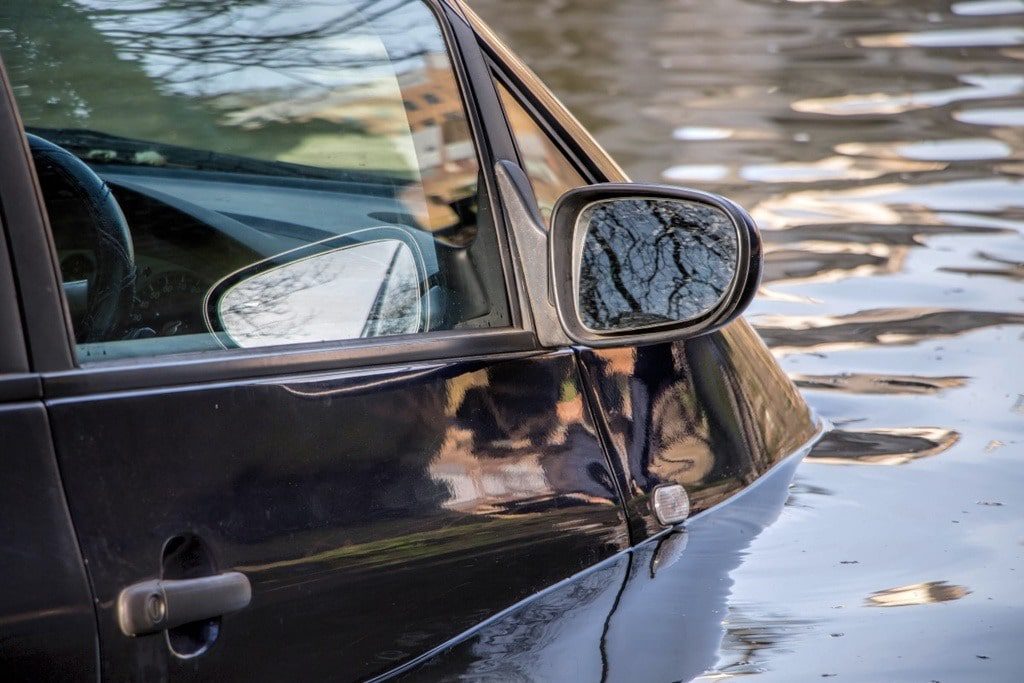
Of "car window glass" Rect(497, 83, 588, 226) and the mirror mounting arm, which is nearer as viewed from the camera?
the mirror mounting arm

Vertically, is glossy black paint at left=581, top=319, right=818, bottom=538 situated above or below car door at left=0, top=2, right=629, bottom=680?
below

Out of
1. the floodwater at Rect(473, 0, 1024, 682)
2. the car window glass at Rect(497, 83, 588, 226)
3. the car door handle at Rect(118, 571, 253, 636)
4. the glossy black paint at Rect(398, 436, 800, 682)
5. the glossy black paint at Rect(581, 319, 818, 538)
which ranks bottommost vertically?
the floodwater at Rect(473, 0, 1024, 682)

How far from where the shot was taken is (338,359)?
199cm

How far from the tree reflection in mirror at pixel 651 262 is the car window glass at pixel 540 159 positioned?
16cm

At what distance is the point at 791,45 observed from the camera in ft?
50.9

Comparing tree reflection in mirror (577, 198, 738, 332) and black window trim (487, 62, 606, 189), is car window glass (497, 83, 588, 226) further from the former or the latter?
tree reflection in mirror (577, 198, 738, 332)

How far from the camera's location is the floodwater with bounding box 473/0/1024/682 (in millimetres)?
2365

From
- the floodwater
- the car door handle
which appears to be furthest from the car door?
the floodwater

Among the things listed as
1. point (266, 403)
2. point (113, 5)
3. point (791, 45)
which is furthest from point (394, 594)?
point (791, 45)

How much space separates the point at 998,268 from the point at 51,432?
17.9 feet

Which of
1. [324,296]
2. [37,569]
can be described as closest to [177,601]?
[37,569]

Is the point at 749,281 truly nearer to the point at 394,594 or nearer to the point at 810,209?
the point at 394,594

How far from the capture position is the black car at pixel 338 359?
1687 millimetres

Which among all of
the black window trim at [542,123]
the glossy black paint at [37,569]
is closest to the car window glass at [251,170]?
the black window trim at [542,123]
